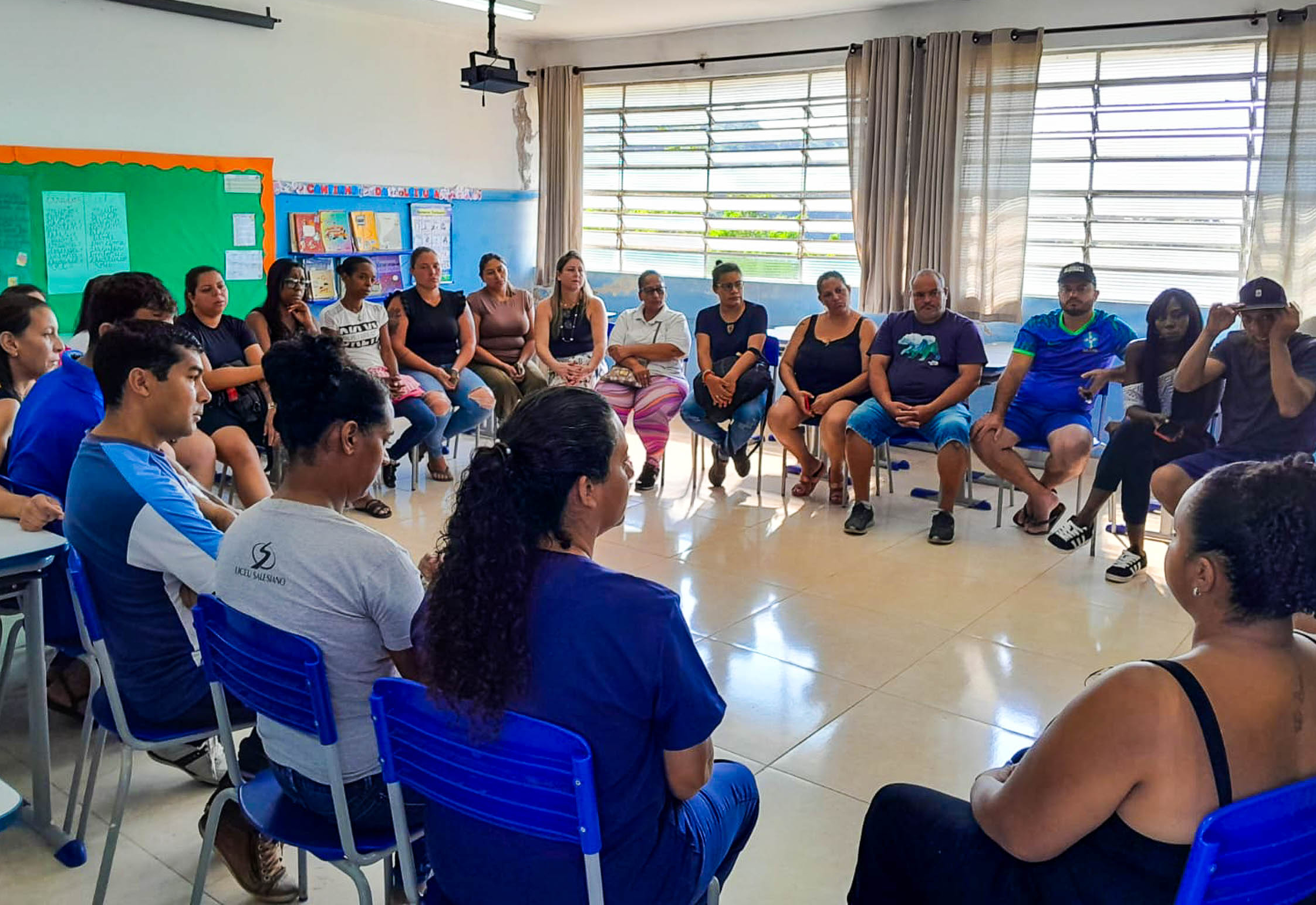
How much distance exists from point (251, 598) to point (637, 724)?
745 mm

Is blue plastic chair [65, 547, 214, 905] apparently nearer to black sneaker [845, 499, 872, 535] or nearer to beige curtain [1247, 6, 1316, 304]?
black sneaker [845, 499, 872, 535]

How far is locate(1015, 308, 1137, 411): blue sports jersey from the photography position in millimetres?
4797

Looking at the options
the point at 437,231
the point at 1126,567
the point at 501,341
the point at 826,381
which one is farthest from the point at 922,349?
the point at 437,231

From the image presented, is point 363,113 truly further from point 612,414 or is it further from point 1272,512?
point 1272,512

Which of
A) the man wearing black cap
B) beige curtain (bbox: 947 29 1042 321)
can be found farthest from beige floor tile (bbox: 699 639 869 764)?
beige curtain (bbox: 947 29 1042 321)

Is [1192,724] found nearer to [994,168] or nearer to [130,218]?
[994,168]

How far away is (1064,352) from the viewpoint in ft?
15.9

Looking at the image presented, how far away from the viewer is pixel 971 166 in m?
6.22

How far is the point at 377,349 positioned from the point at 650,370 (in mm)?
1506

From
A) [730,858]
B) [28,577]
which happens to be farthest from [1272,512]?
[28,577]

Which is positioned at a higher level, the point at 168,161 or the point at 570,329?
the point at 168,161

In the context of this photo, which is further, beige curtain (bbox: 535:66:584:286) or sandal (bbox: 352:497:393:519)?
beige curtain (bbox: 535:66:584:286)

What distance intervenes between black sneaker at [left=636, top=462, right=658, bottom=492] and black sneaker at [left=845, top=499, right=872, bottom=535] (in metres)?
1.19

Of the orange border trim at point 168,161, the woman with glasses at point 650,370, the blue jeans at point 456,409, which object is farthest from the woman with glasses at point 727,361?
the orange border trim at point 168,161
